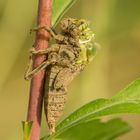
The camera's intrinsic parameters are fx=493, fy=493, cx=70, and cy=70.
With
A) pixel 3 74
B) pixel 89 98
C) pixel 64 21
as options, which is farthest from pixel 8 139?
pixel 64 21

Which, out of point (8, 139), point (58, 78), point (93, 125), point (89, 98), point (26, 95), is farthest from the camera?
point (26, 95)

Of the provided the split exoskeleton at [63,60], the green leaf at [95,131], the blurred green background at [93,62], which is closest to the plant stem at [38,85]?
the split exoskeleton at [63,60]

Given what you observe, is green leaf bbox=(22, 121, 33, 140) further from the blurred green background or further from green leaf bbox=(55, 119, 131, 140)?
the blurred green background

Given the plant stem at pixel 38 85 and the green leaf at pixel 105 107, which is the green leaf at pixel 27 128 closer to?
the plant stem at pixel 38 85

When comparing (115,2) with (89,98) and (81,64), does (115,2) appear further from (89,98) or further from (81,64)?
(81,64)

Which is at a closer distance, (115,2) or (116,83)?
(115,2)
